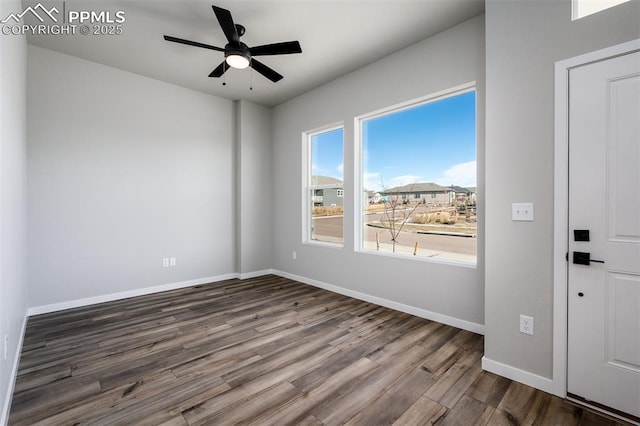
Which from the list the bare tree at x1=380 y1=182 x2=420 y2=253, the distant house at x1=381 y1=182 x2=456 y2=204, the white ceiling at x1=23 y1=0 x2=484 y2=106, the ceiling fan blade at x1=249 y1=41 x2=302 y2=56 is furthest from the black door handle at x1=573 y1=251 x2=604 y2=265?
the ceiling fan blade at x1=249 y1=41 x2=302 y2=56

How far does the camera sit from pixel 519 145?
6.91 feet

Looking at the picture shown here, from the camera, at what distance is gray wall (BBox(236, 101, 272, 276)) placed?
5.02m

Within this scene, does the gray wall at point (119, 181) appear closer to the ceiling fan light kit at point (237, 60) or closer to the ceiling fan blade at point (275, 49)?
the ceiling fan light kit at point (237, 60)

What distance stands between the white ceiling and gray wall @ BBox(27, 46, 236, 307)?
1.27ft

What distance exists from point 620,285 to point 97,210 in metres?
5.15

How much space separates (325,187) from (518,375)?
3283 millimetres

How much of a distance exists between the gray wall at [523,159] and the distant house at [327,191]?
91.6 inches

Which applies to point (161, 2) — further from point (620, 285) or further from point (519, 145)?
point (620, 285)

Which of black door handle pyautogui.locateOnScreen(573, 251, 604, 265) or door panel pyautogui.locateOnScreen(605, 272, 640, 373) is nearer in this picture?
door panel pyautogui.locateOnScreen(605, 272, 640, 373)

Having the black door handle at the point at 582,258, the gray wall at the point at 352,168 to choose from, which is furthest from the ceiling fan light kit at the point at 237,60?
the black door handle at the point at 582,258

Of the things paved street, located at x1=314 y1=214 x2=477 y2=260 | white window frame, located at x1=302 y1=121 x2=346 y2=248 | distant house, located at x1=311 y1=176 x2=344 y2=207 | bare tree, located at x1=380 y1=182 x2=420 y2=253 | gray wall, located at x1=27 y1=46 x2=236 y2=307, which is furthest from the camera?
white window frame, located at x1=302 y1=121 x2=346 y2=248

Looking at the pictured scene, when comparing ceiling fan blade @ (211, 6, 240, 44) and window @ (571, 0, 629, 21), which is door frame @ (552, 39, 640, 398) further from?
ceiling fan blade @ (211, 6, 240, 44)

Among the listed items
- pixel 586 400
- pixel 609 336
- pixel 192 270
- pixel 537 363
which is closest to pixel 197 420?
pixel 537 363

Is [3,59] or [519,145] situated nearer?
[3,59]
